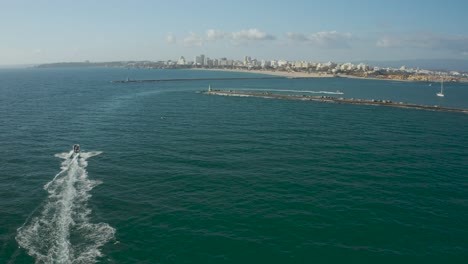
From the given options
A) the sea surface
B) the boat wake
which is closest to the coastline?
the sea surface

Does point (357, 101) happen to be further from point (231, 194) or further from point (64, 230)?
point (64, 230)

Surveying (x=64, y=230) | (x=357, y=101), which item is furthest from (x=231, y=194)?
(x=357, y=101)

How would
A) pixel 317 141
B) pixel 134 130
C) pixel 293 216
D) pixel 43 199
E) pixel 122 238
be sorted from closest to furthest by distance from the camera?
pixel 122 238, pixel 293 216, pixel 43 199, pixel 317 141, pixel 134 130

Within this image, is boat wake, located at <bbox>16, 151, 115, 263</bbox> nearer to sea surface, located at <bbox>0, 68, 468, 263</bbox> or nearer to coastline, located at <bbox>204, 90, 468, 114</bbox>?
sea surface, located at <bbox>0, 68, 468, 263</bbox>

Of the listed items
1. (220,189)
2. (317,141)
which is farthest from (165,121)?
(220,189)

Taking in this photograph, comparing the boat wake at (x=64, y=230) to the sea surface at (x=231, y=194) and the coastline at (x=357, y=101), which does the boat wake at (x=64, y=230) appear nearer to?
the sea surface at (x=231, y=194)

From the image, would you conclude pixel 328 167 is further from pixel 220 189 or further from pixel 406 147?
pixel 406 147
